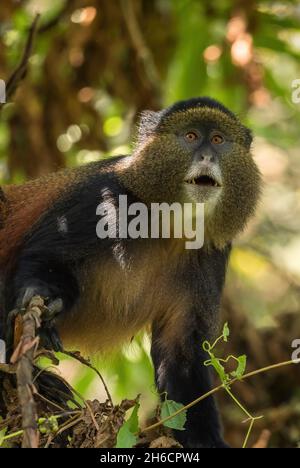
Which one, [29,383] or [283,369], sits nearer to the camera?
[29,383]

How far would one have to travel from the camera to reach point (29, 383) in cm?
270

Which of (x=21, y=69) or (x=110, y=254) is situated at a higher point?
(x=21, y=69)

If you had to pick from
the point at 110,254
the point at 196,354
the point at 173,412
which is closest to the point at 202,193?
the point at 110,254

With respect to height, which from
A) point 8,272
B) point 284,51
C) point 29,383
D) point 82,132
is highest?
point 284,51

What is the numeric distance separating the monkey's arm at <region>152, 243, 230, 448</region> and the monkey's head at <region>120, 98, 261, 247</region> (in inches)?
7.9

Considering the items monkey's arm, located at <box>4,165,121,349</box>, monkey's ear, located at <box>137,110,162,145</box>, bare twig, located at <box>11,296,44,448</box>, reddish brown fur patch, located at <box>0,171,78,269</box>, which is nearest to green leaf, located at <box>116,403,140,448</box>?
bare twig, located at <box>11,296,44,448</box>

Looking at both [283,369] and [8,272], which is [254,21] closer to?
[283,369]

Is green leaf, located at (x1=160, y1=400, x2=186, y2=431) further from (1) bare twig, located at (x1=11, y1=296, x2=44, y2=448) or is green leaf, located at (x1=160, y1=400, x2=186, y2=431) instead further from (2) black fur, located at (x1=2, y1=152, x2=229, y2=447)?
(2) black fur, located at (x1=2, y1=152, x2=229, y2=447)

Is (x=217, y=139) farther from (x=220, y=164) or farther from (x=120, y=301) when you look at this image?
(x=120, y=301)

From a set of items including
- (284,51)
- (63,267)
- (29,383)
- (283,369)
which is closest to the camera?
(29,383)

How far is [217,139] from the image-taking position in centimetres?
516

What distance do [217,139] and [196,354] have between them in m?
1.23
